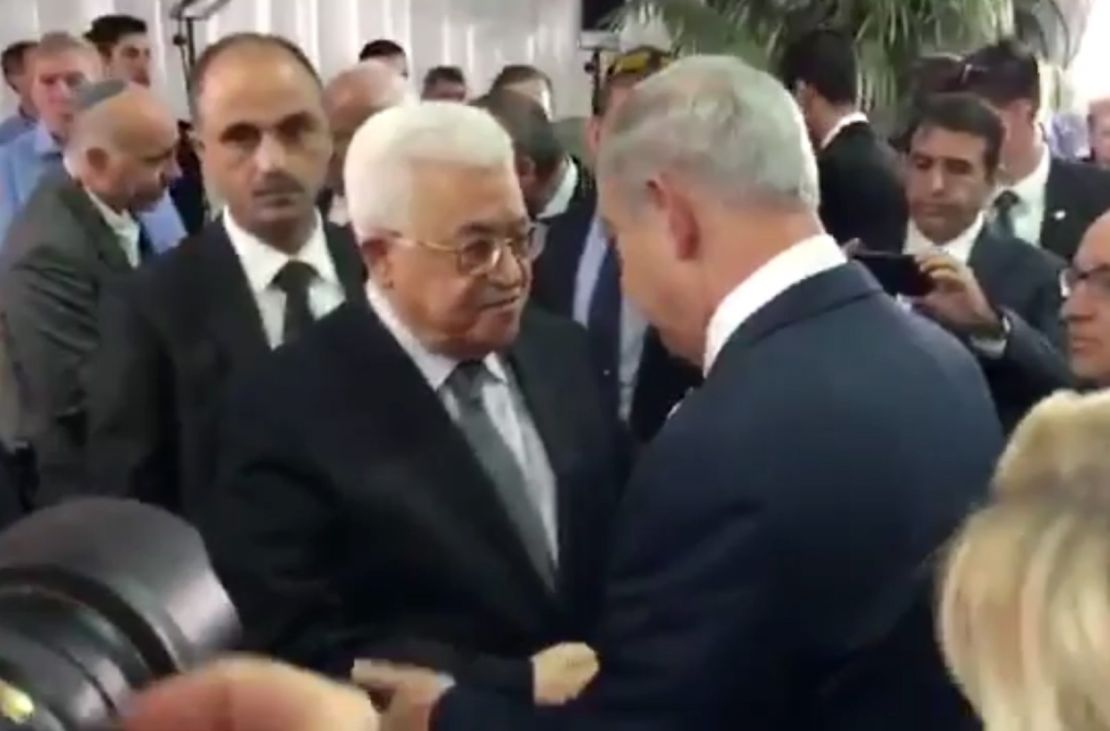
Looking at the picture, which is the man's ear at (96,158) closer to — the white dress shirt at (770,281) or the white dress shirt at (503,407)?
the white dress shirt at (503,407)

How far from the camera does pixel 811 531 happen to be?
1.64m

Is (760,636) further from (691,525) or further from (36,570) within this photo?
(36,570)

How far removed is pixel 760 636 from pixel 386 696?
1.52 feet

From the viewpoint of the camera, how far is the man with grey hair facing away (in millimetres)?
1642

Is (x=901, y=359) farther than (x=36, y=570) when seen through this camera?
Yes

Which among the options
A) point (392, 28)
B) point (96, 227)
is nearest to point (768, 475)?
point (96, 227)

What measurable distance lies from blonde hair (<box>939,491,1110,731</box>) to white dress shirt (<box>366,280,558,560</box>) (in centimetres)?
102

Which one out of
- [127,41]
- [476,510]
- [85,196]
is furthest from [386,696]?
[127,41]

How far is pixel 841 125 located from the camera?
4.12 meters

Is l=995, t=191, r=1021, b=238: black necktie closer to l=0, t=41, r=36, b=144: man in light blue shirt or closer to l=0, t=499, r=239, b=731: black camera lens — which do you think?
l=0, t=41, r=36, b=144: man in light blue shirt

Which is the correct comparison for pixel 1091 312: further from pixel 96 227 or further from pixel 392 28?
pixel 392 28

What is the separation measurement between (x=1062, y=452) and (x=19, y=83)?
17.4 ft

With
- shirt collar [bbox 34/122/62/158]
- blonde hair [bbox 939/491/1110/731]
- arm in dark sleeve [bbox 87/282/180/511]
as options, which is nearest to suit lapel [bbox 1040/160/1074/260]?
arm in dark sleeve [bbox 87/282/180/511]

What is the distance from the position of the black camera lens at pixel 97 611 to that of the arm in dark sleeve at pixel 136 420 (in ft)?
5.07
